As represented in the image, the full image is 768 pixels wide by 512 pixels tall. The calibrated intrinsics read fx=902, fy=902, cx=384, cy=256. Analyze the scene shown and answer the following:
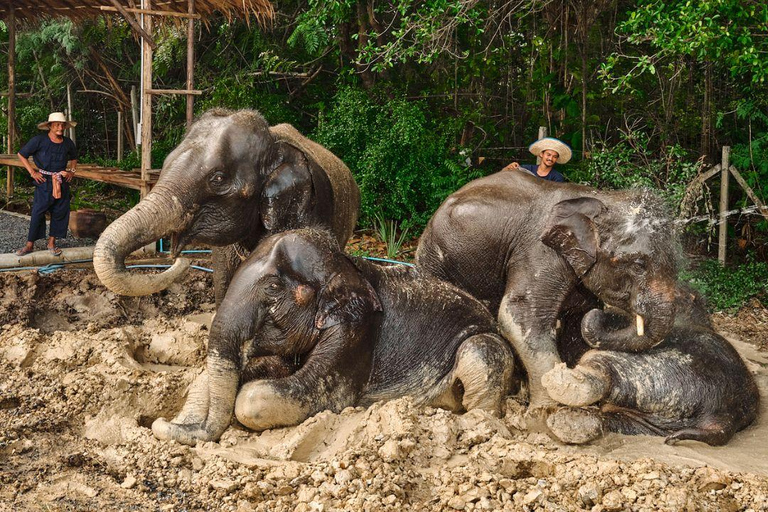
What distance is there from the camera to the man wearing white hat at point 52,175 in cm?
993

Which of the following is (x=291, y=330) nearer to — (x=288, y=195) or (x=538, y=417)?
(x=288, y=195)

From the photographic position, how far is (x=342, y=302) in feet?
15.9

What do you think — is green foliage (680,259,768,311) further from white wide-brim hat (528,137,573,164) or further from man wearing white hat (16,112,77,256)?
man wearing white hat (16,112,77,256)

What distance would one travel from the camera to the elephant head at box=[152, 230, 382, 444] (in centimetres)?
463

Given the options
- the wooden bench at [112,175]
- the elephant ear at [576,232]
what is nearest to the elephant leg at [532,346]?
the elephant ear at [576,232]

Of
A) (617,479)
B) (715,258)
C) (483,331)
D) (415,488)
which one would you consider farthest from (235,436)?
(715,258)

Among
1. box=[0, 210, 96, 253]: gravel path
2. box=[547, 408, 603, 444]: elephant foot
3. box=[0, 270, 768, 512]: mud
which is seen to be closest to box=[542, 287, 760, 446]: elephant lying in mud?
box=[547, 408, 603, 444]: elephant foot

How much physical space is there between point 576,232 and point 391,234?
569cm

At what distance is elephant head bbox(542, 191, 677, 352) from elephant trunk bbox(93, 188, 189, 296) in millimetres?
2216

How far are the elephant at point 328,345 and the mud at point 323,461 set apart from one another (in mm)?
144

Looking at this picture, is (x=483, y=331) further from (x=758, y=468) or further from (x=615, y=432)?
(x=758, y=468)

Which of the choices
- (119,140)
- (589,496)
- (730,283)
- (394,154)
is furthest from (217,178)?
(119,140)

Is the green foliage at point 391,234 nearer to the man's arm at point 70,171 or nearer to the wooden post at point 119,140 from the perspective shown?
the man's arm at point 70,171

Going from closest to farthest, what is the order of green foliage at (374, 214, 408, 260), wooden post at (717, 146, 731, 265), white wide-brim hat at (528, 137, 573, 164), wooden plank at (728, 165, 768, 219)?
1. white wide-brim hat at (528, 137, 573, 164)
2. wooden plank at (728, 165, 768, 219)
3. wooden post at (717, 146, 731, 265)
4. green foliage at (374, 214, 408, 260)
